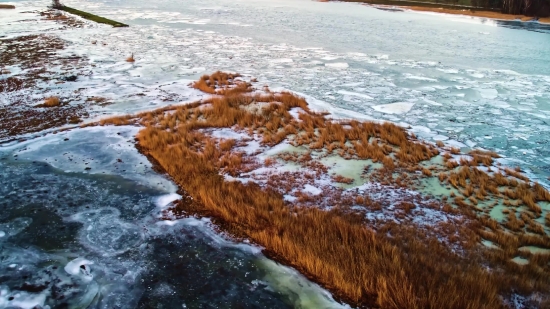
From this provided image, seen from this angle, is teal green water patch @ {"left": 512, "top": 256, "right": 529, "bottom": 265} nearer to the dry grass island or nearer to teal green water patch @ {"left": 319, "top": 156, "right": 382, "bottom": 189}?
the dry grass island

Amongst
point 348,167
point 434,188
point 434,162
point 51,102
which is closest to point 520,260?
point 434,188

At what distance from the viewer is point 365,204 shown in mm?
5875

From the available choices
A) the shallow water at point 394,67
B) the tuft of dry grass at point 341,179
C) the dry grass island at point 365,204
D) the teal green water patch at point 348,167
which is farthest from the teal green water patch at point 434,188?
the shallow water at point 394,67

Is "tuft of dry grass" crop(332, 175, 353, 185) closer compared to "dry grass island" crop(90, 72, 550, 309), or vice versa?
"dry grass island" crop(90, 72, 550, 309)

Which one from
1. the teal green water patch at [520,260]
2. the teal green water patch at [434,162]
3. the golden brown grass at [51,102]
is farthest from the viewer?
the golden brown grass at [51,102]

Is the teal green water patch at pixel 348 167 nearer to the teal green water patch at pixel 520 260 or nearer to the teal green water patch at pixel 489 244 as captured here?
the teal green water patch at pixel 489 244

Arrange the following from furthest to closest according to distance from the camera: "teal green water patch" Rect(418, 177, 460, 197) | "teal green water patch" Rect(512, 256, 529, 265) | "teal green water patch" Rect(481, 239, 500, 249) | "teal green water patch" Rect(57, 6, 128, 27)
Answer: "teal green water patch" Rect(57, 6, 128, 27) < "teal green water patch" Rect(418, 177, 460, 197) < "teal green water patch" Rect(481, 239, 500, 249) < "teal green water patch" Rect(512, 256, 529, 265)

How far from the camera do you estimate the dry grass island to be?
162 inches

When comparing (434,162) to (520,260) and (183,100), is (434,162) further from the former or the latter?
(183,100)

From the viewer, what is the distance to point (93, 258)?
14.7ft

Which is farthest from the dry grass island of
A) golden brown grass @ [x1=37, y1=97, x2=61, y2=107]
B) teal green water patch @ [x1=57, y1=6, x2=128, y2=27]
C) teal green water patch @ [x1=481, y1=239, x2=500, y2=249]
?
teal green water patch @ [x1=57, y1=6, x2=128, y2=27]

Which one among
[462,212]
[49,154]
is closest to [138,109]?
[49,154]

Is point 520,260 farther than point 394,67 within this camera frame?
No

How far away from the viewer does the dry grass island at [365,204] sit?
162 inches
